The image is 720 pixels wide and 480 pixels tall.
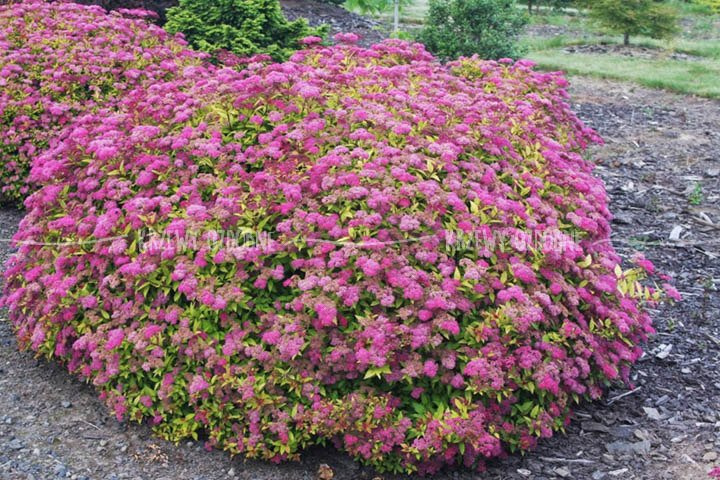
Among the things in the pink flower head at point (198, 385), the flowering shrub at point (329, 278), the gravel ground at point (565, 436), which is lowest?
the gravel ground at point (565, 436)

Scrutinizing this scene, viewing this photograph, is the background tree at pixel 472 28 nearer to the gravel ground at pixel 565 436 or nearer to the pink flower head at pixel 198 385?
the gravel ground at pixel 565 436

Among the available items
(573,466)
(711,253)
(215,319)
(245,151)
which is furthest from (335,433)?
(711,253)

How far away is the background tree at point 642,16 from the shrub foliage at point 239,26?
7.04 m

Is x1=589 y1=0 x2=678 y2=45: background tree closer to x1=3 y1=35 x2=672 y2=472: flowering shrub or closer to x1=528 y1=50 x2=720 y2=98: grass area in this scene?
x1=528 y1=50 x2=720 y2=98: grass area

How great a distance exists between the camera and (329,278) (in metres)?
3.08

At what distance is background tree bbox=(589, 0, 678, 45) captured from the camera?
1259 cm

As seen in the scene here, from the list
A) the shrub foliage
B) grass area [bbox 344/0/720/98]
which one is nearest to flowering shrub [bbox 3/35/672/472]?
the shrub foliage

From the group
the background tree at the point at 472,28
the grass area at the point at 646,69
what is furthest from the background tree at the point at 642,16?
the background tree at the point at 472,28

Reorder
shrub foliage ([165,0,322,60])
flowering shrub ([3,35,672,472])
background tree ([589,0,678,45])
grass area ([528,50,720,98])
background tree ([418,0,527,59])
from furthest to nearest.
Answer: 1. background tree ([589,0,678,45])
2. grass area ([528,50,720,98])
3. background tree ([418,0,527,59])
4. shrub foliage ([165,0,322,60])
5. flowering shrub ([3,35,672,472])

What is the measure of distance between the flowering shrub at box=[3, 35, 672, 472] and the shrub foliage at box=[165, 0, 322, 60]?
3.31m

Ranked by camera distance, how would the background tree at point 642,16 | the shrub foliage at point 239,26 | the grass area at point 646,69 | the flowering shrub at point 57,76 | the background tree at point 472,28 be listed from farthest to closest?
the background tree at point 642,16 < the grass area at point 646,69 < the background tree at point 472,28 < the shrub foliage at point 239,26 < the flowering shrub at point 57,76

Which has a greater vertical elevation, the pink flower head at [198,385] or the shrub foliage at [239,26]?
the shrub foliage at [239,26]

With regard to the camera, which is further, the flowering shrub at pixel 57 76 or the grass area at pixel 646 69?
the grass area at pixel 646 69

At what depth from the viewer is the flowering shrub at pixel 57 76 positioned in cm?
543
